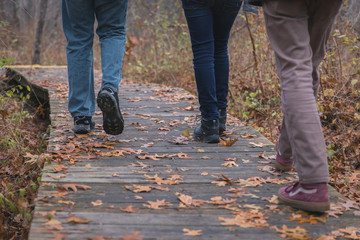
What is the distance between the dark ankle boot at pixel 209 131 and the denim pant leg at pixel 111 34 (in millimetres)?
872

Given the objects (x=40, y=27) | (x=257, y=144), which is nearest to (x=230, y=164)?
(x=257, y=144)

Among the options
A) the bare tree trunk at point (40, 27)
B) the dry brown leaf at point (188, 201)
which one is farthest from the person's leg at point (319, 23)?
the bare tree trunk at point (40, 27)

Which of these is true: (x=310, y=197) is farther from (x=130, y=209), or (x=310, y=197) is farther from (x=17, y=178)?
(x=17, y=178)

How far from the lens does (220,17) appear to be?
3.68 meters

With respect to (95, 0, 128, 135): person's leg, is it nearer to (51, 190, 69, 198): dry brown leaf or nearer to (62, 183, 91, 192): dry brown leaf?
(62, 183, 91, 192): dry brown leaf

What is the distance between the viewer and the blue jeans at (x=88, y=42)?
3.79 m

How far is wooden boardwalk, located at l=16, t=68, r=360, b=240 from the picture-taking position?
216 centimetres

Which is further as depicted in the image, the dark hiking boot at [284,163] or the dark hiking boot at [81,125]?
the dark hiking boot at [81,125]

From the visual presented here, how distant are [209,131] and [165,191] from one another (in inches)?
50.0

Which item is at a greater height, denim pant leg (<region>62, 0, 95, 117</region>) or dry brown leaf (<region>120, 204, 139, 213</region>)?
denim pant leg (<region>62, 0, 95, 117</region>)

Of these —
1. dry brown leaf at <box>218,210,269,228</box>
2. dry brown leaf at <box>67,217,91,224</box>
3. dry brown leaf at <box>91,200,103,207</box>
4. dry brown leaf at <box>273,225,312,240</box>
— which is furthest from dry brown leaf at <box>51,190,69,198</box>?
dry brown leaf at <box>273,225,312,240</box>

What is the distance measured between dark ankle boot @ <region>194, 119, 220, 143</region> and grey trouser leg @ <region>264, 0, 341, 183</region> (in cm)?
134

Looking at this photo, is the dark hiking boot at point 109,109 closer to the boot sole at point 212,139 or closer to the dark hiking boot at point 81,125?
the dark hiking boot at point 81,125

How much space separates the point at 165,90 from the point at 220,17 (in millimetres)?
3825
